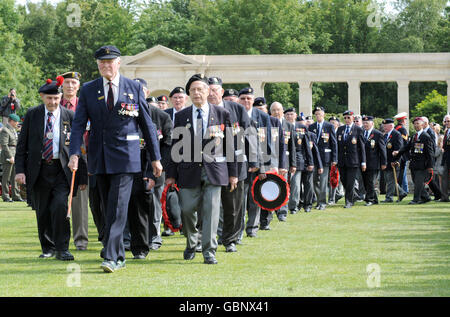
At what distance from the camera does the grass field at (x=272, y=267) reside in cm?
750

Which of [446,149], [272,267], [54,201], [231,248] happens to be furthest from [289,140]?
[446,149]

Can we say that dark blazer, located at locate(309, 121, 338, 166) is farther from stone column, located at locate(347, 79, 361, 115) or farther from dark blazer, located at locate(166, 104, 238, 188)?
stone column, located at locate(347, 79, 361, 115)

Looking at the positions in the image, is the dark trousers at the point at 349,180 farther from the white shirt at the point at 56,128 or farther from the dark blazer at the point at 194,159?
the white shirt at the point at 56,128

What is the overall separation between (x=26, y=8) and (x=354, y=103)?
128 feet

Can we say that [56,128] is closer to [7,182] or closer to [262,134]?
[262,134]

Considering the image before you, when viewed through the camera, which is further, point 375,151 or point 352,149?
point 375,151

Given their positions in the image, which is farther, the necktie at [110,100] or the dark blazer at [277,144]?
the dark blazer at [277,144]

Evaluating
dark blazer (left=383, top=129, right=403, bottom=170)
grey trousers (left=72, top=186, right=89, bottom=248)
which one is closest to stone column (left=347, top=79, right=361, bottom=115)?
dark blazer (left=383, top=129, right=403, bottom=170)

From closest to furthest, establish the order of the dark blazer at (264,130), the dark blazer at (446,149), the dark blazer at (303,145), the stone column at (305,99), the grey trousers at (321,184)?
the dark blazer at (264,130) → the dark blazer at (303,145) → the grey trousers at (321,184) → the dark blazer at (446,149) → the stone column at (305,99)

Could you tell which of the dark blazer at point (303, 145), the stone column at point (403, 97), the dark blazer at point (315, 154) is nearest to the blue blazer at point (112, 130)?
the dark blazer at point (303, 145)

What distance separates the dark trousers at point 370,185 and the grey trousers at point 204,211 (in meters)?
11.5

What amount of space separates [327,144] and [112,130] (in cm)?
1167

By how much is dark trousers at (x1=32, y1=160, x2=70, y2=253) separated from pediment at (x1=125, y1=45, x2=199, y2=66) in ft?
177

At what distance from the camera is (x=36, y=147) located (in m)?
10.2
